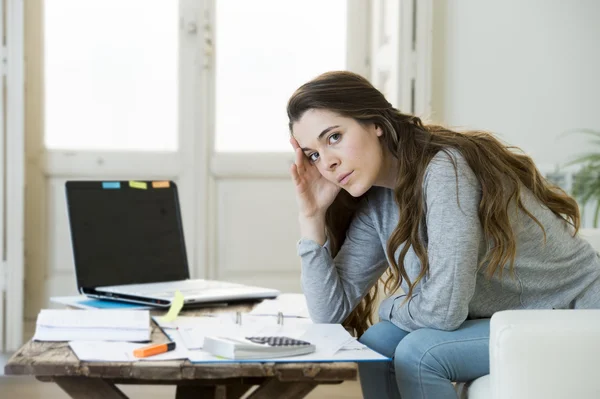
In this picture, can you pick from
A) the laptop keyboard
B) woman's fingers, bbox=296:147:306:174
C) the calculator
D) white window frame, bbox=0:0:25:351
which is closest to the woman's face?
woman's fingers, bbox=296:147:306:174

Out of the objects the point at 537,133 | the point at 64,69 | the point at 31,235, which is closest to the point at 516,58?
the point at 537,133

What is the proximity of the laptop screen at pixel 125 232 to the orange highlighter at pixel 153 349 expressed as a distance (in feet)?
2.66

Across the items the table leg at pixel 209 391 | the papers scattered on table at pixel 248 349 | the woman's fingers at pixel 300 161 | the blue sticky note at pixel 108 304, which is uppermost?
the woman's fingers at pixel 300 161

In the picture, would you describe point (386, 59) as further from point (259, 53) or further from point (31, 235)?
point (31, 235)

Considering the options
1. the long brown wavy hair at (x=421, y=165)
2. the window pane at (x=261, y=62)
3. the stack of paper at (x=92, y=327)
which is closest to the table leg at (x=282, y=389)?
the stack of paper at (x=92, y=327)

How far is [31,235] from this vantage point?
12.0 ft

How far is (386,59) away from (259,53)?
1.96ft

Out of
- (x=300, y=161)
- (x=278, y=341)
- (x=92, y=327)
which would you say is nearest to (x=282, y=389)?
(x=278, y=341)

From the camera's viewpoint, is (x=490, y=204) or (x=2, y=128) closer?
(x=490, y=204)

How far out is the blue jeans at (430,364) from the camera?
1.41 metres

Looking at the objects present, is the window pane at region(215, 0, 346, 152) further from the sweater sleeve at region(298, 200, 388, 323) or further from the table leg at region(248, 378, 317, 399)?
the table leg at region(248, 378, 317, 399)

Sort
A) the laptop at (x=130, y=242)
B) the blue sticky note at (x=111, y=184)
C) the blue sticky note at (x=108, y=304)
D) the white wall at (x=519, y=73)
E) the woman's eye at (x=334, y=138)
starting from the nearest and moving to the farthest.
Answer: the woman's eye at (x=334, y=138), the blue sticky note at (x=108, y=304), the laptop at (x=130, y=242), the blue sticky note at (x=111, y=184), the white wall at (x=519, y=73)

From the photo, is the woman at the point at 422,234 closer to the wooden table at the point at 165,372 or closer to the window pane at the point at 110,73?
the wooden table at the point at 165,372

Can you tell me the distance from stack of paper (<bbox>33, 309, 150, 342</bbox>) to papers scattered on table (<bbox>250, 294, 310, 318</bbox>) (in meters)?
0.33
